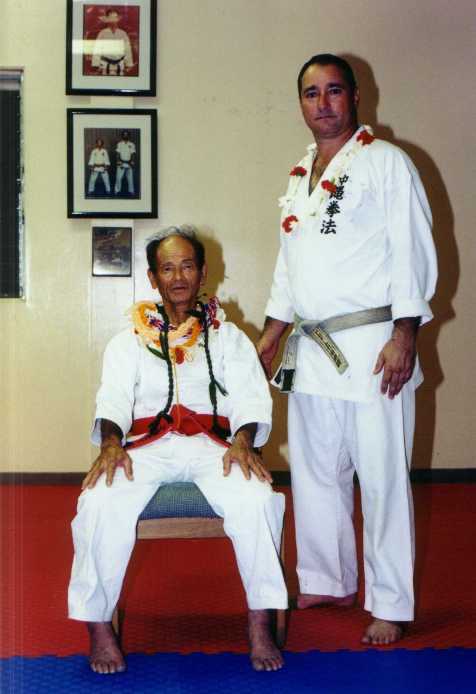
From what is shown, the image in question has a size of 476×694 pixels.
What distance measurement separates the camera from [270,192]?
5.03m

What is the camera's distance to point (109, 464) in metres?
2.41

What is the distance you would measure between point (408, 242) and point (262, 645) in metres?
1.23

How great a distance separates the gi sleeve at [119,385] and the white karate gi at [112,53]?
2.72 m

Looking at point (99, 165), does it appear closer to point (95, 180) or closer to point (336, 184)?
point (95, 180)

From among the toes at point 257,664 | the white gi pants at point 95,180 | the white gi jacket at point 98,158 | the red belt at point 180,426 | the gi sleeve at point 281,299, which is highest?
the white gi jacket at point 98,158

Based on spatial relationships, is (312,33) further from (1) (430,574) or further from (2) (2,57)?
(1) (430,574)

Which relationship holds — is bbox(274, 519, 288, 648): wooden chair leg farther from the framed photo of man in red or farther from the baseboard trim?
the framed photo of man in red

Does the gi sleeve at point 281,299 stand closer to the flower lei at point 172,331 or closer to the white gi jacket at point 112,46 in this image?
the flower lei at point 172,331

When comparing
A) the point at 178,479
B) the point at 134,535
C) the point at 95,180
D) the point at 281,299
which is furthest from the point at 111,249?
the point at 134,535

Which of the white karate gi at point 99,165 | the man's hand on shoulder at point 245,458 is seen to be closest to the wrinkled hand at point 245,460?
the man's hand on shoulder at point 245,458

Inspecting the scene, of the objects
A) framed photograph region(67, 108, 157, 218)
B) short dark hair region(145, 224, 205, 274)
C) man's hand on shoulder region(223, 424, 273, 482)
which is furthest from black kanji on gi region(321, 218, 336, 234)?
framed photograph region(67, 108, 157, 218)

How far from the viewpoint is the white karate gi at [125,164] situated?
4.95 metres

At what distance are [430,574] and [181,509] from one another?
1.29m

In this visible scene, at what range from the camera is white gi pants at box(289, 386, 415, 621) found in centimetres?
254
